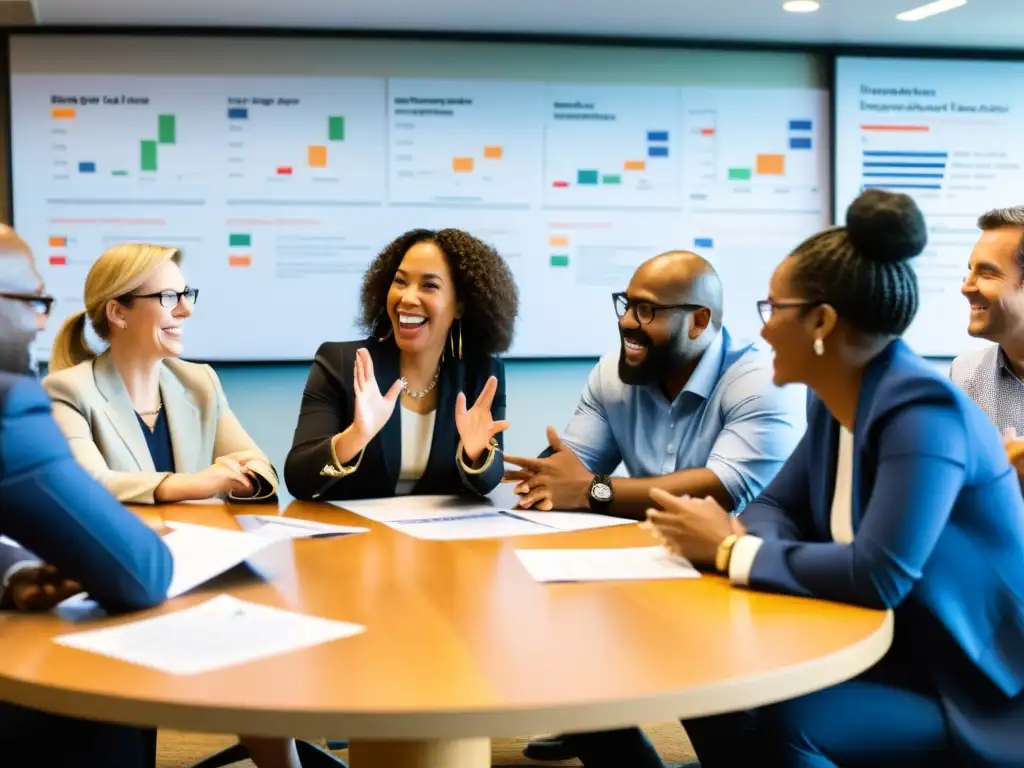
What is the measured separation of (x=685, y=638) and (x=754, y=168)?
372 cm

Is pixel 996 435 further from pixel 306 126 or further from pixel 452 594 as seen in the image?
pixel 306 126

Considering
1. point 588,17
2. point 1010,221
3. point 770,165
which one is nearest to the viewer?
point 1010,221

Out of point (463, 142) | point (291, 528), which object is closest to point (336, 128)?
point (463, 142)

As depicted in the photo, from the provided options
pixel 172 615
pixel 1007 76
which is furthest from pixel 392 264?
pixel 1007 76

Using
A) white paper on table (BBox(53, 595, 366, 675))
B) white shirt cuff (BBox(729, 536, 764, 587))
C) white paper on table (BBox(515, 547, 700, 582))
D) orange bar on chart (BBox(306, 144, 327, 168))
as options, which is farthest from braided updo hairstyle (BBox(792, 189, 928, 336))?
orange bar on chart (BBox(306, 144, 327, 168))

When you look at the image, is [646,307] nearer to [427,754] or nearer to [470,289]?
[470,289]

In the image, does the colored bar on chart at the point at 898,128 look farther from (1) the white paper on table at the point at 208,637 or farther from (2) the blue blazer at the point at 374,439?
(1) the white paper on table at the point at 208,637

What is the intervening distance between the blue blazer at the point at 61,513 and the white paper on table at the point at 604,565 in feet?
2.04

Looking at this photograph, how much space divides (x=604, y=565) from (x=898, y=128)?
148 inches

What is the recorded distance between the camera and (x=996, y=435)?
5.55 ft

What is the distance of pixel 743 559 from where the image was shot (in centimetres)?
163

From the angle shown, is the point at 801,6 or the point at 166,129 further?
the point at 166,129

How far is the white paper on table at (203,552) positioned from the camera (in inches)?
61.5

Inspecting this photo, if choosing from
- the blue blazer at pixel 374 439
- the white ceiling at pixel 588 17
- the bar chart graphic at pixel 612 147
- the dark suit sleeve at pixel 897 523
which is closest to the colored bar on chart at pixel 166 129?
the white ceiling at pixel 588 17
